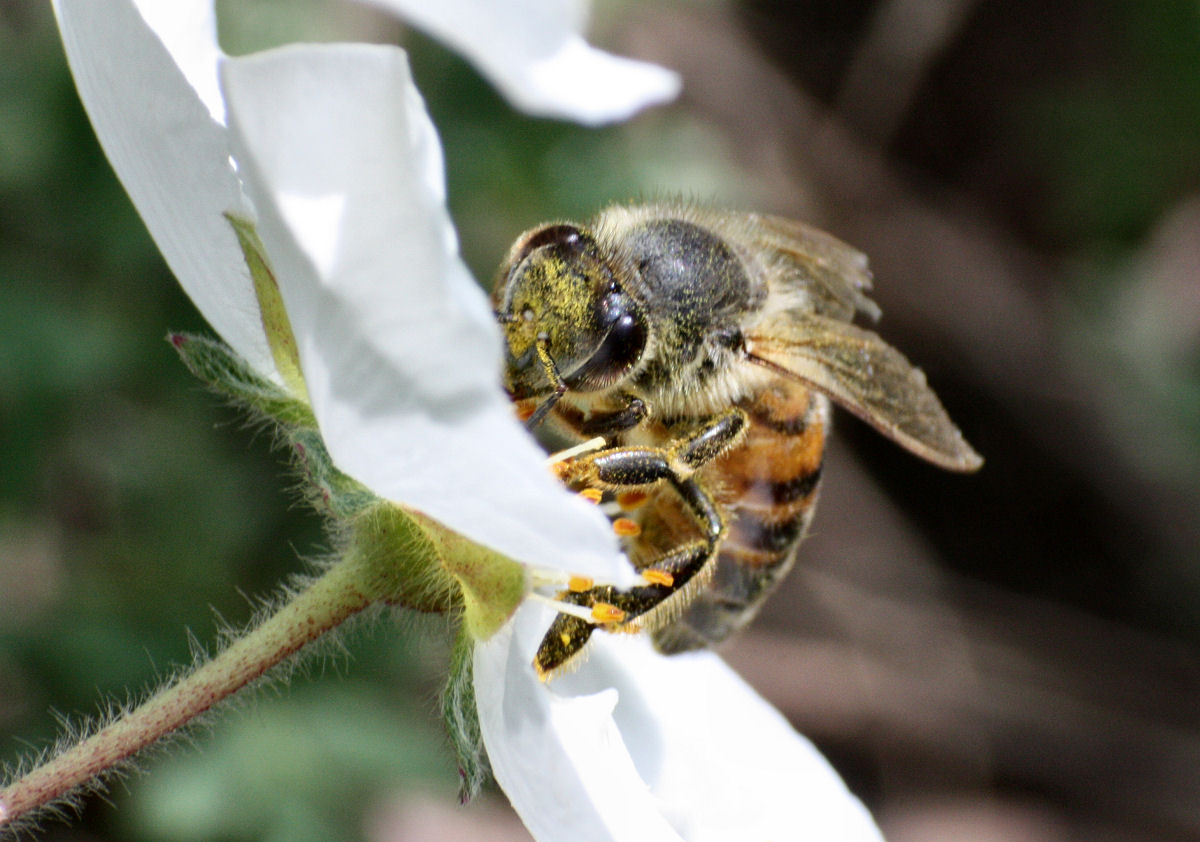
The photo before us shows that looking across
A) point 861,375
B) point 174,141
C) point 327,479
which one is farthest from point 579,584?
point 174,141

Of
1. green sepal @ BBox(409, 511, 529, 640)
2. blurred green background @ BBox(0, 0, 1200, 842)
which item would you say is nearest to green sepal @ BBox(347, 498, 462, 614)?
green sepal @ BBox(409, 511, 529, 640)

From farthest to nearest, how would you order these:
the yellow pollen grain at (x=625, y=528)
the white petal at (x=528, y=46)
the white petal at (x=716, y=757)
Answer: the white petal at (x=716, y=757), the yellow pollen grain at (x=625, y=528), the white petal at (x=528, y=46)

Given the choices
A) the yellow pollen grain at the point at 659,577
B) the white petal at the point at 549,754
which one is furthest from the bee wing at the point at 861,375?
the white petal at the point at 549,754

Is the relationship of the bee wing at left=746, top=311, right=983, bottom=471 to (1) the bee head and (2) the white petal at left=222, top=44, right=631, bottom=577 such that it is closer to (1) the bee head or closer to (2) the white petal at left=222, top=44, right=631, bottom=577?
(1) the bee head

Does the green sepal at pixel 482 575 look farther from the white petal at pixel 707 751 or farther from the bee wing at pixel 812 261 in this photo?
the bee wing at pixel 812 261

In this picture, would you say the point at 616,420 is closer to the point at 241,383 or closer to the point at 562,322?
the point at 562,322

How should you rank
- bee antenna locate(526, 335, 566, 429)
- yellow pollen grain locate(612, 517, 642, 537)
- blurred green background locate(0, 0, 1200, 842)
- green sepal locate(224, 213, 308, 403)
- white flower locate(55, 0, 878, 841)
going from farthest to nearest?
blurred green background locate(0, 0, 1200, 842) → yellow pollen grain locate(612, 517, 642, 537) → bee antenna locate(526, 335, 566, 429) → green sepal locate(224, 213, 308, 403) → white flower locate(55, 0, 878, 841)
